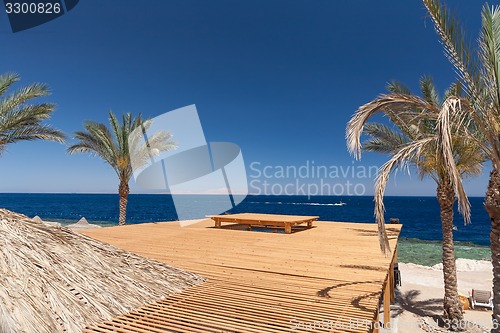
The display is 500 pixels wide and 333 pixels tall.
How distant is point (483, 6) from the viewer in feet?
14.0

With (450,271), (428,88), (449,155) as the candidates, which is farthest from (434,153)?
(449,155)

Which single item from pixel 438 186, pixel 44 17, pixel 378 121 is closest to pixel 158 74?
pixel 44 17

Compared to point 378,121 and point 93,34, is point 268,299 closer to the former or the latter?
point 378,121

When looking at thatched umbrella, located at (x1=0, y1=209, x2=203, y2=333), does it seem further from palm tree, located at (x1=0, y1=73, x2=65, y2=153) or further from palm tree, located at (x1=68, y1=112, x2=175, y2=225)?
palm tree, located at (x1=68, y1=112, x2=175, y2=225)

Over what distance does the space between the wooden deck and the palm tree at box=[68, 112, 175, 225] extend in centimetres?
836

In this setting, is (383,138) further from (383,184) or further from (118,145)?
(118,145)

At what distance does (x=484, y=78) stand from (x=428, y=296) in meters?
11.5

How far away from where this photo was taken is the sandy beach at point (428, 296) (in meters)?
9.77

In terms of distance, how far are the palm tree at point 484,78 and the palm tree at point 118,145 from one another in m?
14.5

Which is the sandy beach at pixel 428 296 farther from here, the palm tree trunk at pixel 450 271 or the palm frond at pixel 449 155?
the palm frond at pixel 449 155

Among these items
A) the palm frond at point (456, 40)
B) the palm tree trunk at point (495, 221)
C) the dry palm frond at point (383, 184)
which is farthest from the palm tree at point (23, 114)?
the palm tree trunk at point (495, 221)

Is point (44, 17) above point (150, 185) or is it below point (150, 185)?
above

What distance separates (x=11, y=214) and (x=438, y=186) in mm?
10692

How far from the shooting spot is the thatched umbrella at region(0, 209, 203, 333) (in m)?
2.75
